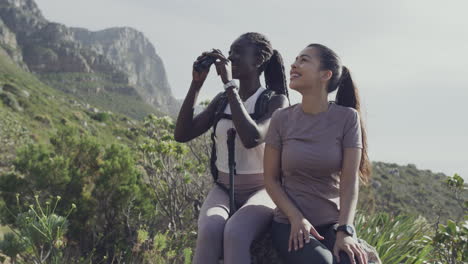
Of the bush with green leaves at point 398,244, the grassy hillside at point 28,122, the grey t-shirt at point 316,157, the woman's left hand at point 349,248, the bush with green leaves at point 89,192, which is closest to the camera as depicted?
the woman's left hand at point 349,248

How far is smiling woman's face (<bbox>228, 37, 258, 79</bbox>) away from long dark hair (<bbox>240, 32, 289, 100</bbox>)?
35 mm

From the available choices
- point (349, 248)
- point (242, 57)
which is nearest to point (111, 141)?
point (242, 57)

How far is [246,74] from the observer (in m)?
2.64

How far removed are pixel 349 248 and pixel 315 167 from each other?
0.43 metres

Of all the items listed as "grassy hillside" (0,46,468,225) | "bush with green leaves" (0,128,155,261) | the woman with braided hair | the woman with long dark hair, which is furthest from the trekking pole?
"grassy hillside" (0,46,468,225)

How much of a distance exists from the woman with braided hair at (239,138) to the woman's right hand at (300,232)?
0.71ft

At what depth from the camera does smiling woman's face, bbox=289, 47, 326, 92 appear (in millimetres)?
2182

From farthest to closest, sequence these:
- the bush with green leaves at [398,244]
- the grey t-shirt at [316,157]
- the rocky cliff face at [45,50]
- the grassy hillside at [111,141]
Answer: the rocky cliff face at [45,50]
the grassy hillside at [111,141]
the bush with green leaves at [398,244]
the grey t-shirt at [316,157]

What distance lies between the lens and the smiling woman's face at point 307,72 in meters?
2.18

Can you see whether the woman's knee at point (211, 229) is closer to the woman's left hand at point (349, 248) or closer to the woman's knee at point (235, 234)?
the woman's knee at point (235, 234)

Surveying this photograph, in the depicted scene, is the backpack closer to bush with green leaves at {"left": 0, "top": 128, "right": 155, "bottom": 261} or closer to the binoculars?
the binoculars

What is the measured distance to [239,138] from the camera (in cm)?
245

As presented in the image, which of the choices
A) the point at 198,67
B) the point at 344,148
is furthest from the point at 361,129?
the point at 198,67

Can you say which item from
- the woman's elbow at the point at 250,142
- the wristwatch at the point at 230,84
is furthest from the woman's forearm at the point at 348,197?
the wristwatch at the point at 230,84
